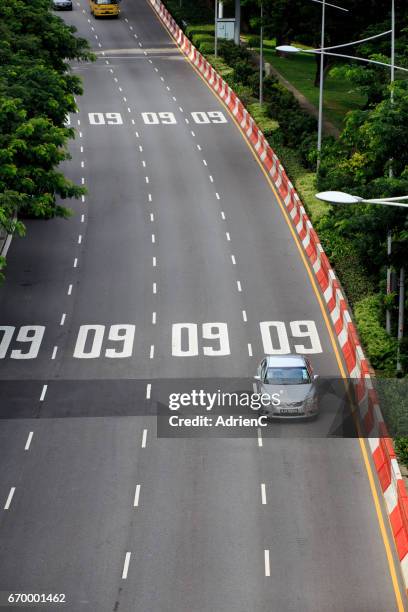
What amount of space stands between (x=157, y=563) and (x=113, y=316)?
1774cm

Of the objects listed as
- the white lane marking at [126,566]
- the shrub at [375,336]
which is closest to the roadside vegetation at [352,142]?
the shrub at [375,336]

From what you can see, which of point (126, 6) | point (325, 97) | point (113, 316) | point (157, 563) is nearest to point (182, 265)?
point (113, 316)

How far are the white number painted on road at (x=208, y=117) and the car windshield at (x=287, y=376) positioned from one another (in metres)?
39.1

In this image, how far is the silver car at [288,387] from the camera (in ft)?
112

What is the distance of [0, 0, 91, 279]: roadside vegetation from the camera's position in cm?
3976

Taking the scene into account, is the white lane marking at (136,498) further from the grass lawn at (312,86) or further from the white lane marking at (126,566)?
the grass lawn at (312,86)

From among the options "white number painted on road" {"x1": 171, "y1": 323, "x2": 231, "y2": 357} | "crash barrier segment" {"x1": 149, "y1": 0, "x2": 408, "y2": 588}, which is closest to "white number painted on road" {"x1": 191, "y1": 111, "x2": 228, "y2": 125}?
"crash barrier segment" {"x1": 149, "y1": 0, "x2": 408, "y2": 588}

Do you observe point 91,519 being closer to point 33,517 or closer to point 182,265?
point 33,517

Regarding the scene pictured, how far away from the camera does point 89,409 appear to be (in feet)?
117

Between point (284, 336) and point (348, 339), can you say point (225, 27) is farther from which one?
point (348, 339)

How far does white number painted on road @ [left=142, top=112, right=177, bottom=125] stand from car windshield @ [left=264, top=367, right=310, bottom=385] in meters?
39.6

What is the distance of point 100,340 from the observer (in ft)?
135

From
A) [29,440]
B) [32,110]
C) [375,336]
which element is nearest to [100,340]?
[29,440]

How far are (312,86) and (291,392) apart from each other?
5199cm
